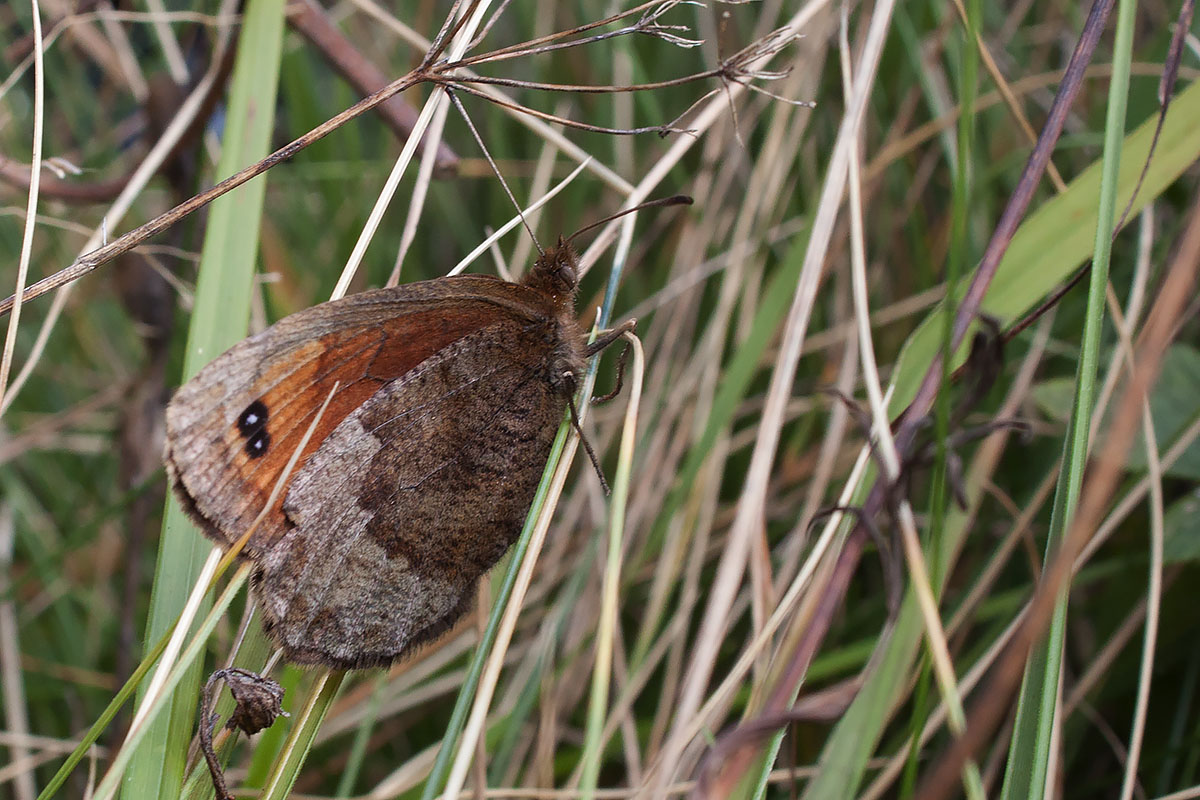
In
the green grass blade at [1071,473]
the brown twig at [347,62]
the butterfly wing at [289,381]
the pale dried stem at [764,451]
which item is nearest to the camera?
the green grass blade at [1071,473]

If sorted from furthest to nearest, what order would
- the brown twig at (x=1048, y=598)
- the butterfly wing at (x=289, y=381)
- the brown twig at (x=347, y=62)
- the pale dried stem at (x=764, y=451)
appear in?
the brown twig at (x=347, y=62)
the butterfly wing at (x=289, y=381)
the pale dried stem at (x=764, y=451)
the brown twig at (x=1048, y=598)

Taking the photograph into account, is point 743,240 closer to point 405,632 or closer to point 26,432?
point 405,632

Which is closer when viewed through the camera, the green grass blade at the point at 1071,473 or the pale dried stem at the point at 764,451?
the green grass blade at the point at 1071,473

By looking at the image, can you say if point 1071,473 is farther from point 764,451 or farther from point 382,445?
point 382,445

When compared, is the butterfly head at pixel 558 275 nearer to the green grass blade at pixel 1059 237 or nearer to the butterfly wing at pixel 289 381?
the butterfly wing at pixel 289 381

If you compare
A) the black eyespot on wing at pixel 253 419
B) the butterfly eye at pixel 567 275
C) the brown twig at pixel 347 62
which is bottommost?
the black eyespot on wing at pixel 253 419

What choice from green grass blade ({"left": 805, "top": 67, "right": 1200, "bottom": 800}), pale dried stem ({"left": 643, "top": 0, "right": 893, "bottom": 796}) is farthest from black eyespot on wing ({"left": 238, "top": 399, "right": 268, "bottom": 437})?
green grass blade ({"left": 805, "top": 67, "right": 1200, "bottom": 800})

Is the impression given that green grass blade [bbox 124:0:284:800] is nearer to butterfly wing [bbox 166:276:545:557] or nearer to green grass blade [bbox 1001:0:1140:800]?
butterfly wing [bbox 166:276:545:557]

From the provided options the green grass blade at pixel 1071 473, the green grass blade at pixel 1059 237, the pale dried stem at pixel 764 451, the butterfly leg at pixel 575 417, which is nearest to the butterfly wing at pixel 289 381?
the butterfly leg at pixel 575 417
